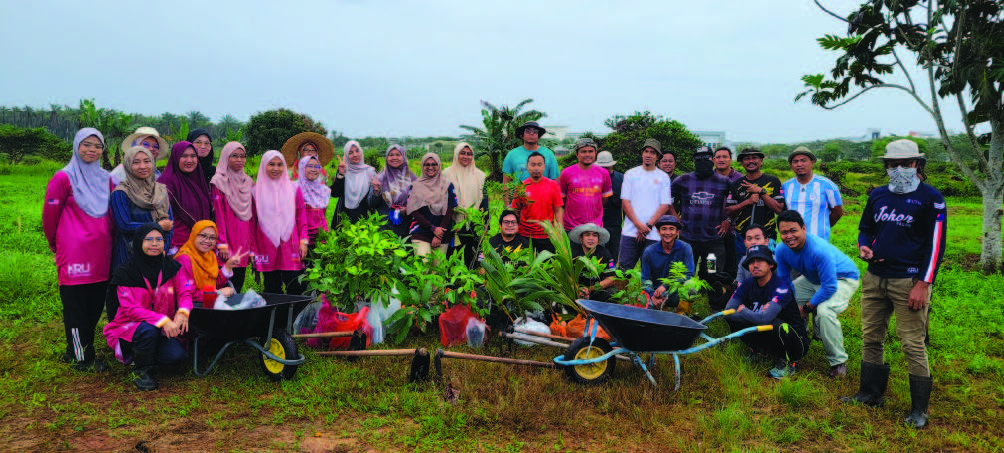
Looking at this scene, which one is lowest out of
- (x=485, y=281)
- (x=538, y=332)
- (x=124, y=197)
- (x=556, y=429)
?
(x=556, y=429)

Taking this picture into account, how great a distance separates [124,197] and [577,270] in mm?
3540

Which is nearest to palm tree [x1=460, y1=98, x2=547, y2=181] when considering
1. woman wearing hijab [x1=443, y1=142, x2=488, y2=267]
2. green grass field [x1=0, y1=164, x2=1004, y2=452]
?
woman wearing hijab [x1=443, y1=142, x2=488, y2=267]

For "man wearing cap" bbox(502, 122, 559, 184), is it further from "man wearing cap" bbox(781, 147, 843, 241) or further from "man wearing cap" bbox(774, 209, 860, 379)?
"man wearing cap" bbox(774, 209, 860, 379)

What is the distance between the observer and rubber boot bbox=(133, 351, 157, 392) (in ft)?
13.4

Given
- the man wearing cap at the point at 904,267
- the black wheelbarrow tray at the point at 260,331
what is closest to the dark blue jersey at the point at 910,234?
the man wearing cap at the point at 904,267

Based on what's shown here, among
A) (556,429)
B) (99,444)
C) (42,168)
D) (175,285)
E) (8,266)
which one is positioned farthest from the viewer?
(42,168)

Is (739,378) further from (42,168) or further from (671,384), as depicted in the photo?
(42,168)

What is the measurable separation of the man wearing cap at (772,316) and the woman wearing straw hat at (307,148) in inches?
160

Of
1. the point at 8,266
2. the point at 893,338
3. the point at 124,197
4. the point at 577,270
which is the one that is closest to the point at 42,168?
the point at 8,266

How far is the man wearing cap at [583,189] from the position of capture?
603 cm

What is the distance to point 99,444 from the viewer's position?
3389mm

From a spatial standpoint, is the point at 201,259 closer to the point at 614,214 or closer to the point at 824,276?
the point at 614,214

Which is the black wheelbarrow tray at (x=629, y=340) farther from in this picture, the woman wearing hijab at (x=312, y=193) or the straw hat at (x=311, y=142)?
the straw hat at (x=311, y=142)

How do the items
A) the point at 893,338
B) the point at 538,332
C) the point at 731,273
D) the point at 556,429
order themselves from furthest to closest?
the point at 731,273
the point at 893,338
the point at 538,332
the point at 556,429
